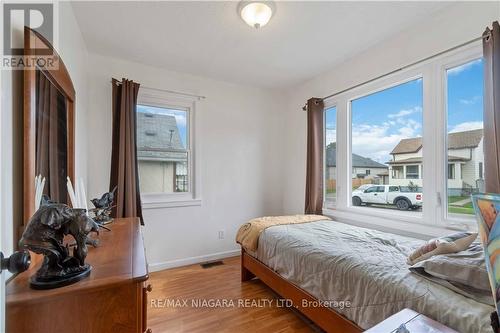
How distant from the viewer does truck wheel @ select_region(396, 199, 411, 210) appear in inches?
92.3

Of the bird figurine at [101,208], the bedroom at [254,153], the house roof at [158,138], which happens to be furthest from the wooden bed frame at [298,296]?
the house roof at [158,138]

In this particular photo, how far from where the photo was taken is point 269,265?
7.27 ft

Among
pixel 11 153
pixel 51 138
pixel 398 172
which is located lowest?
pixel 398 172

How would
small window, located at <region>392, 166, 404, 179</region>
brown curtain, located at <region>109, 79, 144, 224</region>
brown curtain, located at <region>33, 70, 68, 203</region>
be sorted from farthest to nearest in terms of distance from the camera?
1. brown curtain, located at <region>109, 79, 144, 224</region>
2. small window, located at <region>392, 166, 404, 179</region>
3. brown curtain, located at <region>33, 70, 68, 203</region>

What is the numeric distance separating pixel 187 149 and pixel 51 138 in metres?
1.92

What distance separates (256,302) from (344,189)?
166 centimetres

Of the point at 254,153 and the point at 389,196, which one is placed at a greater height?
the point at 254,153

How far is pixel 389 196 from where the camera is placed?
8.25ft

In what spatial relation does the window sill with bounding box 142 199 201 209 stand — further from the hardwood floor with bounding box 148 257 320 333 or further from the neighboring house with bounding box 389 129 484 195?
the neighboring house with bounding box 389 129 484 195

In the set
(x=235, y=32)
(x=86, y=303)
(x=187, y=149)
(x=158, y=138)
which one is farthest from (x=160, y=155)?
(x=86, y=303)

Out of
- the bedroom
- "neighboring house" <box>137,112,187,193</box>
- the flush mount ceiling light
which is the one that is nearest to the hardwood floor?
the bedroom

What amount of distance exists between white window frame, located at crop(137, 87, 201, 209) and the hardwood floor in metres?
0.86

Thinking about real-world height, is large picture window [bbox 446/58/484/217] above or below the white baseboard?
above

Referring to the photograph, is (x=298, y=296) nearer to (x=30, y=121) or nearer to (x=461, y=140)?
(x=461, y=140)
